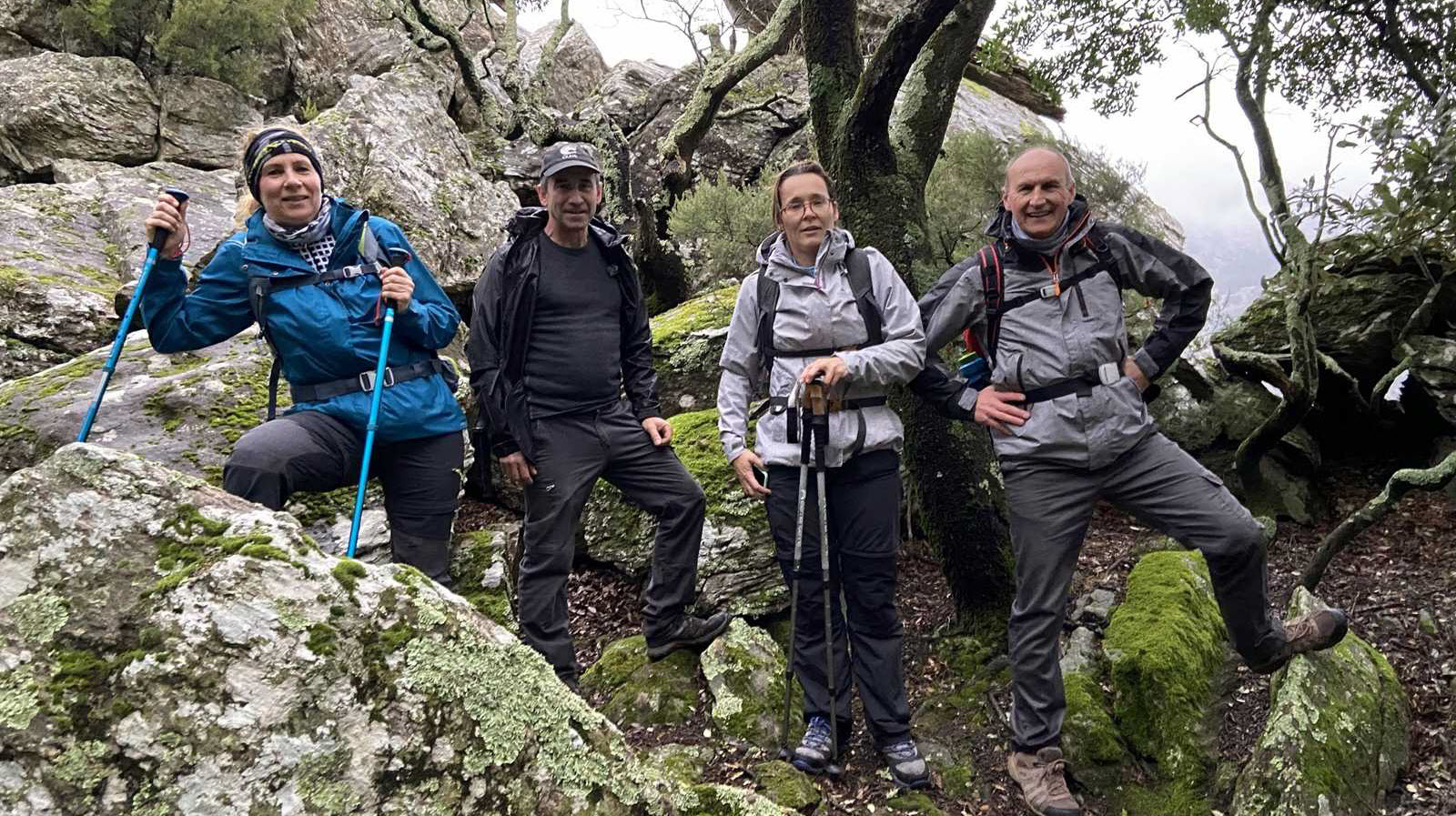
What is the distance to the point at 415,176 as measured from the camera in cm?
1053

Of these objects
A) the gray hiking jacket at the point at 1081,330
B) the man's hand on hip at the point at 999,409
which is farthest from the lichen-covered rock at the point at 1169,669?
the man's hand on hip at the point at 999,409

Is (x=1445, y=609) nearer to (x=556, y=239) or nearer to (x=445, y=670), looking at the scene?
(x=556, y=239)

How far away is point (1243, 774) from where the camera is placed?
458cm

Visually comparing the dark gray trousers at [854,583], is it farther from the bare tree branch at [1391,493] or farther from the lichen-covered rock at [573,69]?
the lichen-covered rock at [573,69]

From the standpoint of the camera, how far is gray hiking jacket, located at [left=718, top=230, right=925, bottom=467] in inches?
181

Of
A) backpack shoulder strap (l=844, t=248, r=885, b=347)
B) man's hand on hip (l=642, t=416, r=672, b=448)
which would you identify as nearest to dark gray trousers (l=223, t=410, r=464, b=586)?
man's hand on hip (l=642, t=416, r=672, b=448)

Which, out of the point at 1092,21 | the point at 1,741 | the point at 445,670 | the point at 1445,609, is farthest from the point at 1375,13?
the point at 1,741

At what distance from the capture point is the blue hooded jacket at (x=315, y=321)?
4203 mm

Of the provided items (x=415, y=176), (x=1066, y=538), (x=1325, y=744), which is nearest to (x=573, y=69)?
(x=415, y=176)

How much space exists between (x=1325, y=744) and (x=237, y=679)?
511 centimetres

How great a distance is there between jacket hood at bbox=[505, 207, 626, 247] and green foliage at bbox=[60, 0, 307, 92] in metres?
16.8

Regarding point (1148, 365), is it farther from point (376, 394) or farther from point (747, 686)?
A: point (376, 394)

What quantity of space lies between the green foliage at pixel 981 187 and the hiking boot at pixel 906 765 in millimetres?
6960

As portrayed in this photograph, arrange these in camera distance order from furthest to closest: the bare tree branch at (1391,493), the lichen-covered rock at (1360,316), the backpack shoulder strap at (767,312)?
1. the lichen-covered rock at (1360,316)
2. the bare tree branch at (1391,493)
3. the backpack shoulder strap at (767,312)
